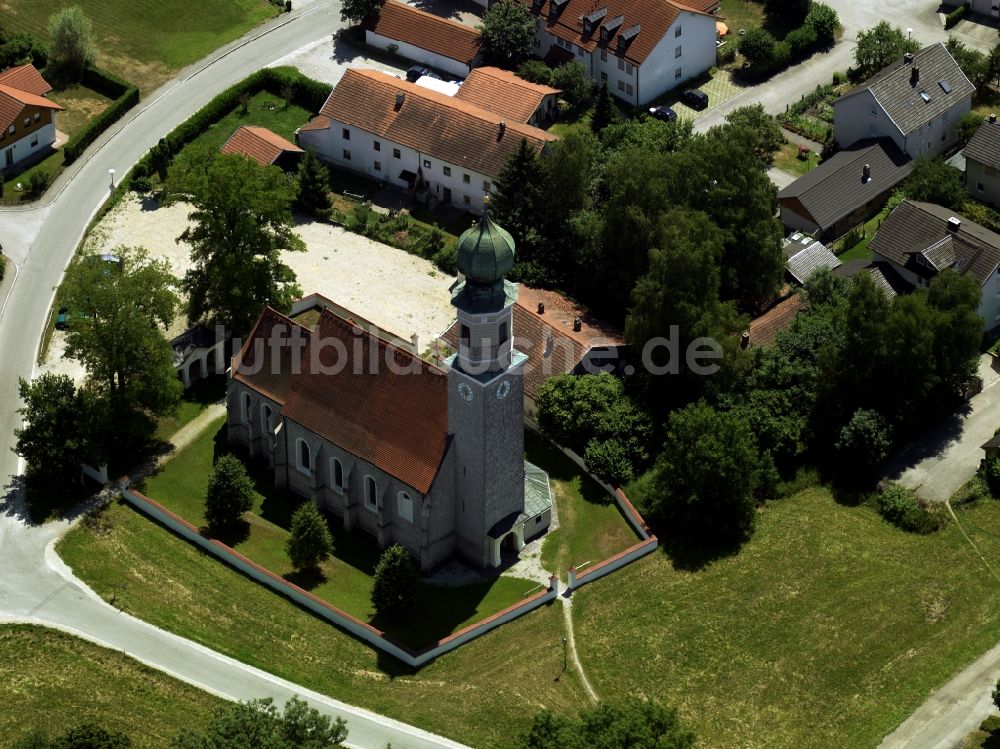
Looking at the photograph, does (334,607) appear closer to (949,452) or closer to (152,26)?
(949,452)

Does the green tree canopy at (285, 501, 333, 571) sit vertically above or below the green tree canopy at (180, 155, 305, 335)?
below

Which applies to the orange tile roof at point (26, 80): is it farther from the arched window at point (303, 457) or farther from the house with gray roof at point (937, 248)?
the house with gray roof at point (937, 248)

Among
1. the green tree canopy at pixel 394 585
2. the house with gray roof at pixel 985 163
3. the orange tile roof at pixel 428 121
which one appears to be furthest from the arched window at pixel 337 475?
the house with gray roof at pixel 985 163

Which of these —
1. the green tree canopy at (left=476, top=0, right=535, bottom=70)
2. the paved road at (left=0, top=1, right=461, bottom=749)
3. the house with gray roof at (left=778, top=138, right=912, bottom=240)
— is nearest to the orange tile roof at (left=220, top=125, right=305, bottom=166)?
the paved road at (left=0, top=1, right=461, bottom=749)

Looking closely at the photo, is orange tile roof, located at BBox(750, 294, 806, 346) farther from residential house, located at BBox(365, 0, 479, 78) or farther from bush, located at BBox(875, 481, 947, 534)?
residential house, located at BBox(365, 0, 479, 78)

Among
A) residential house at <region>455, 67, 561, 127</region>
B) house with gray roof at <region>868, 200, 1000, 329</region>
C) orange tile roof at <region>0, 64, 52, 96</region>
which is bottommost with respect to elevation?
orange tile roof at <region>0, 64, 52, 96</region>

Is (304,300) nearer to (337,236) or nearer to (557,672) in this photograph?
(337,236)

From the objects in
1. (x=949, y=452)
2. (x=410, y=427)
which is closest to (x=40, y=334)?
(x=410, y=427)

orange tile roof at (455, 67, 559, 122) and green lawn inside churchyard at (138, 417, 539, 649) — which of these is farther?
orange tile roof at (455, 67, 559, 122)
